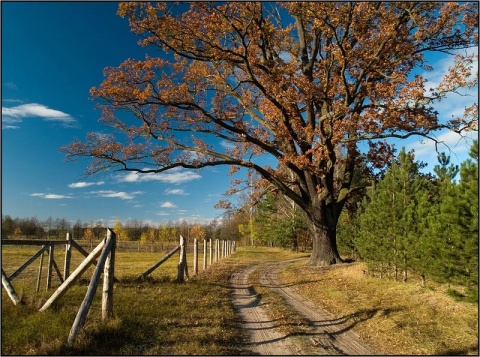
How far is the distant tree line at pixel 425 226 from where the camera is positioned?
26.2ft

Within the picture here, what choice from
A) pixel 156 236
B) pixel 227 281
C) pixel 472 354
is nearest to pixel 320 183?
pixel 227 281

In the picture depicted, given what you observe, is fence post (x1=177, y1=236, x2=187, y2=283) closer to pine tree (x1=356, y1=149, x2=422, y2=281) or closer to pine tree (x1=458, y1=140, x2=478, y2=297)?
pine tree (x1=356, y1=149, x2=422, y2=281)

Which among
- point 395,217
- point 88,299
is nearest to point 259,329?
point 88,299

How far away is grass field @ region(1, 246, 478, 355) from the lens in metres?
5.54

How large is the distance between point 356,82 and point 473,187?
33.5 feet

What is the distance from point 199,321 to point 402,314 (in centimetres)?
466

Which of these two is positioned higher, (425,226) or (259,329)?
(425,226)

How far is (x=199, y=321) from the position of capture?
23.8 feet

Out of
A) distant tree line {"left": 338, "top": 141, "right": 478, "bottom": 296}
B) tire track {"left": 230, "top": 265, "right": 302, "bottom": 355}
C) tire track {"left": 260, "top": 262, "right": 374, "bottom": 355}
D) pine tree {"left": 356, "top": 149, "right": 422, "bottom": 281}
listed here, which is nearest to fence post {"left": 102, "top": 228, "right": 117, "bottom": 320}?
tire track {"left": 230, "top": 265, "right": 302, "bottom": 355}

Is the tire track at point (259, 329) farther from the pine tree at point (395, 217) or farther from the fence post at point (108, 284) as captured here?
the pine tree at point (395, 217)

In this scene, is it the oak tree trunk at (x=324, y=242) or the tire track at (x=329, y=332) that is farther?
the oak tree trunk at (x=324, y=242)

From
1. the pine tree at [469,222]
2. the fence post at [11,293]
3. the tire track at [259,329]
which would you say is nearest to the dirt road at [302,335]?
the tire track at [259,329]

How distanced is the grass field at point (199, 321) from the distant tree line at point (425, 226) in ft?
2.91

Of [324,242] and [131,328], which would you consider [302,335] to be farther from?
[324,242]
